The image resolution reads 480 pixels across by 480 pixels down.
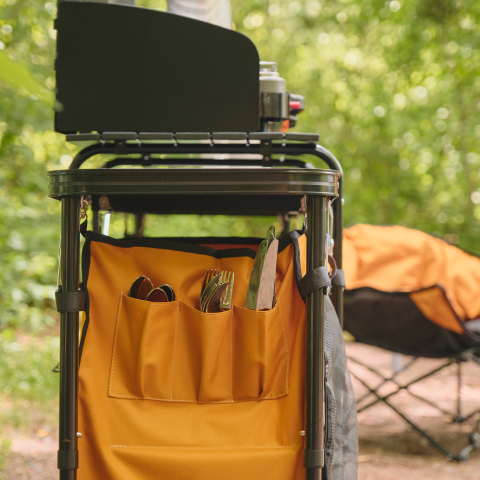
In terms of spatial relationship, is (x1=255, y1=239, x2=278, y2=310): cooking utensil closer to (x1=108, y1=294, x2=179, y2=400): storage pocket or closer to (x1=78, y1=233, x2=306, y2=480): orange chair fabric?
(x1=78, y1=233, x2=306, y2=480): orange chair fabric

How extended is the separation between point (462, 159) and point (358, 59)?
5.76ft

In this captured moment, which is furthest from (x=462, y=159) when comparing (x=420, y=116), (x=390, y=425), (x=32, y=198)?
(x=32, y=198)

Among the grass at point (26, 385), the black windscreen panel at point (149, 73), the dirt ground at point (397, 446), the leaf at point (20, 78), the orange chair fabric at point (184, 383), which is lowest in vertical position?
the dirt ground at point (397, 446)

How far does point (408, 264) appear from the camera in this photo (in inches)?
83.1

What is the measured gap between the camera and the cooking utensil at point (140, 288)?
2.90ft

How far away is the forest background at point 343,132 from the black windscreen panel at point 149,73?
1.72 m

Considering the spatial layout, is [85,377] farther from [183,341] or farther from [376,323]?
[376,323]

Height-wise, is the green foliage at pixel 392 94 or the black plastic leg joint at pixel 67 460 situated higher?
the green foliage at pixel 392 94

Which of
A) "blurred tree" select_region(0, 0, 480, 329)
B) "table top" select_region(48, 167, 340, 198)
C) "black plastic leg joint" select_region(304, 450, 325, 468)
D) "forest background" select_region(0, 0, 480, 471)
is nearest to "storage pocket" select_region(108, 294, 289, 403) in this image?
"black plastic leg joint" select_region(304, 450, 325, 468)

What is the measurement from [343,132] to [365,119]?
0.49 metres

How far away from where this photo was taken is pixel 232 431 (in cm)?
86

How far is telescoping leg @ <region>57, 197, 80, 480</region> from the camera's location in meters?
0.83

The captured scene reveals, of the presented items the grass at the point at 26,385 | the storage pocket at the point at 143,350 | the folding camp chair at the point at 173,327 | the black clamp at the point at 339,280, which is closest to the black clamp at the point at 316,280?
the folding camp chair at the point at 173,327

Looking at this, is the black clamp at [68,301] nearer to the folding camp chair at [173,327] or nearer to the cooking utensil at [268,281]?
the folding camp chair at [173,327]
